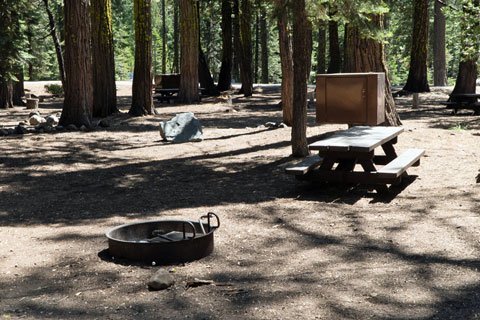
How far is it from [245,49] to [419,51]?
7.60m

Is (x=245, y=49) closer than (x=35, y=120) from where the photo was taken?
No

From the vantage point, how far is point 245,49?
2644 cm

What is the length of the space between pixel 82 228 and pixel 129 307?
2.59 m

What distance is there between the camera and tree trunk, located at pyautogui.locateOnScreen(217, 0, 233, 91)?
27.7 meters

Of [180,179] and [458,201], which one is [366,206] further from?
[180,179]

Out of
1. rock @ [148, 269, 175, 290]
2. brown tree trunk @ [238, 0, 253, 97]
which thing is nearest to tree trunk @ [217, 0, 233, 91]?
brown tree trunk @ [238, 0, 253, 97]

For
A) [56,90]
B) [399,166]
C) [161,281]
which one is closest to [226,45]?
[56,90]

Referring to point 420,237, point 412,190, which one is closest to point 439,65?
point 412,190

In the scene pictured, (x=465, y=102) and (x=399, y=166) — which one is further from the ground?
(x=465, y=102)

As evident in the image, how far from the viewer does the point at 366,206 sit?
742cm

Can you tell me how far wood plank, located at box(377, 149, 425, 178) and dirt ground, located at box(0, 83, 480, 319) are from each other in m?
0.37

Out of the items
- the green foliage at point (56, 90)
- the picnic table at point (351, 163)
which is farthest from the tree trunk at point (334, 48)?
the picnic table at point (351, 163)

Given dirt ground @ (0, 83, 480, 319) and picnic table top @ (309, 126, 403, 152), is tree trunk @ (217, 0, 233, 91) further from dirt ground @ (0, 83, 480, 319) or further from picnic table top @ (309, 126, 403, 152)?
picnic table top @ (309, 126, 403, 152)

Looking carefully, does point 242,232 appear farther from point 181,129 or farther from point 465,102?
point 465,102
